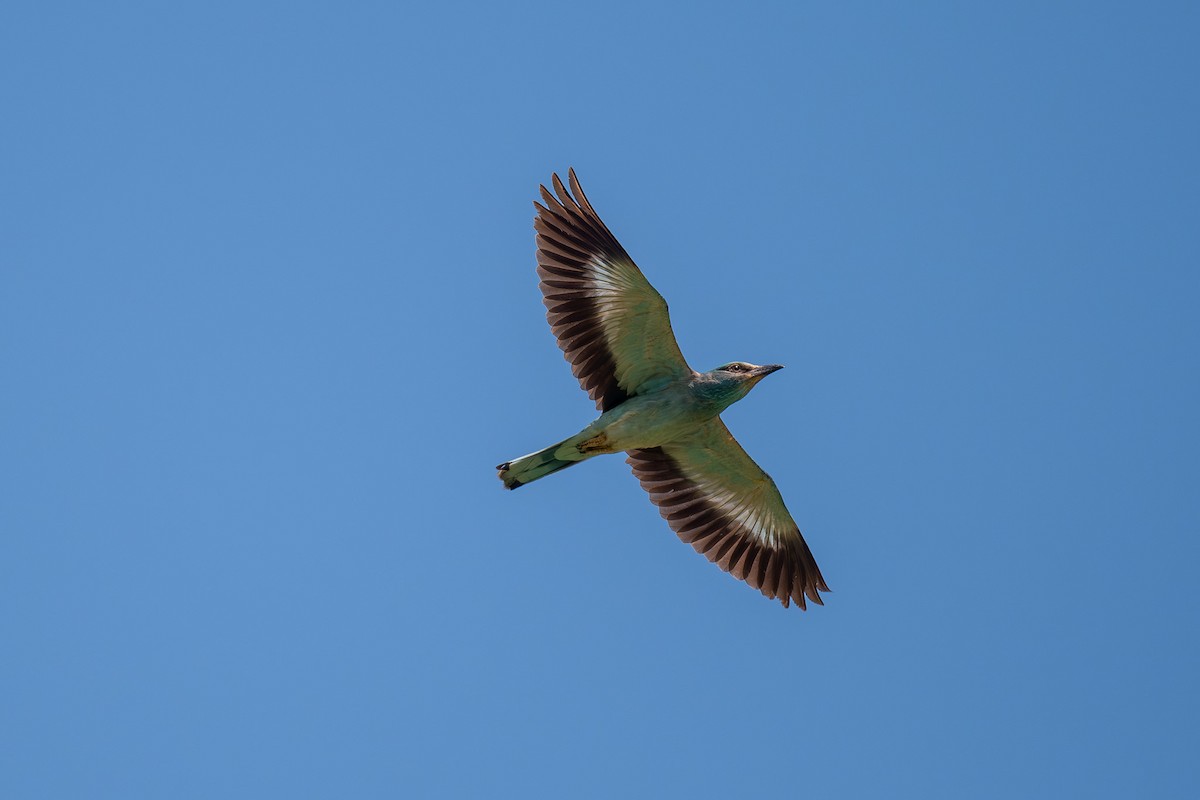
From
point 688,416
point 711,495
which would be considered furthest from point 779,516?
point 688,416

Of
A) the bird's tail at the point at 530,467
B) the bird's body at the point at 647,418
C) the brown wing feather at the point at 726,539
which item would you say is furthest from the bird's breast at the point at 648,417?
the brown wing feather at the point at 726,539

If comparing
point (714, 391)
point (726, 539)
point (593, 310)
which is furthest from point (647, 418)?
point (726, 539)

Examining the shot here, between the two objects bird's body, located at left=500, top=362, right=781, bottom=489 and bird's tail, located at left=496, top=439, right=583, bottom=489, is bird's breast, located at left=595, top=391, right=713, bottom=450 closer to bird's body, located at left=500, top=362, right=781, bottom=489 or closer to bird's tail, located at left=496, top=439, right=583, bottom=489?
bird's body, located at left=500, top=362, right=781, bottom=489

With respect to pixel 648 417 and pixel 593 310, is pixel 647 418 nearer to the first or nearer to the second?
pixel 648 417

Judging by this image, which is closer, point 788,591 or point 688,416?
point 688,416

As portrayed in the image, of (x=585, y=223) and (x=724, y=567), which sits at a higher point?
(x=585, y=223)

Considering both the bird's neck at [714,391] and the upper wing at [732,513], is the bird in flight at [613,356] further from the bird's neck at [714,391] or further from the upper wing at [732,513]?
the upper wing at [732,513]

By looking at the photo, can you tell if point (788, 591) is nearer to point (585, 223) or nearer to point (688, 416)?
point (688, 416)
